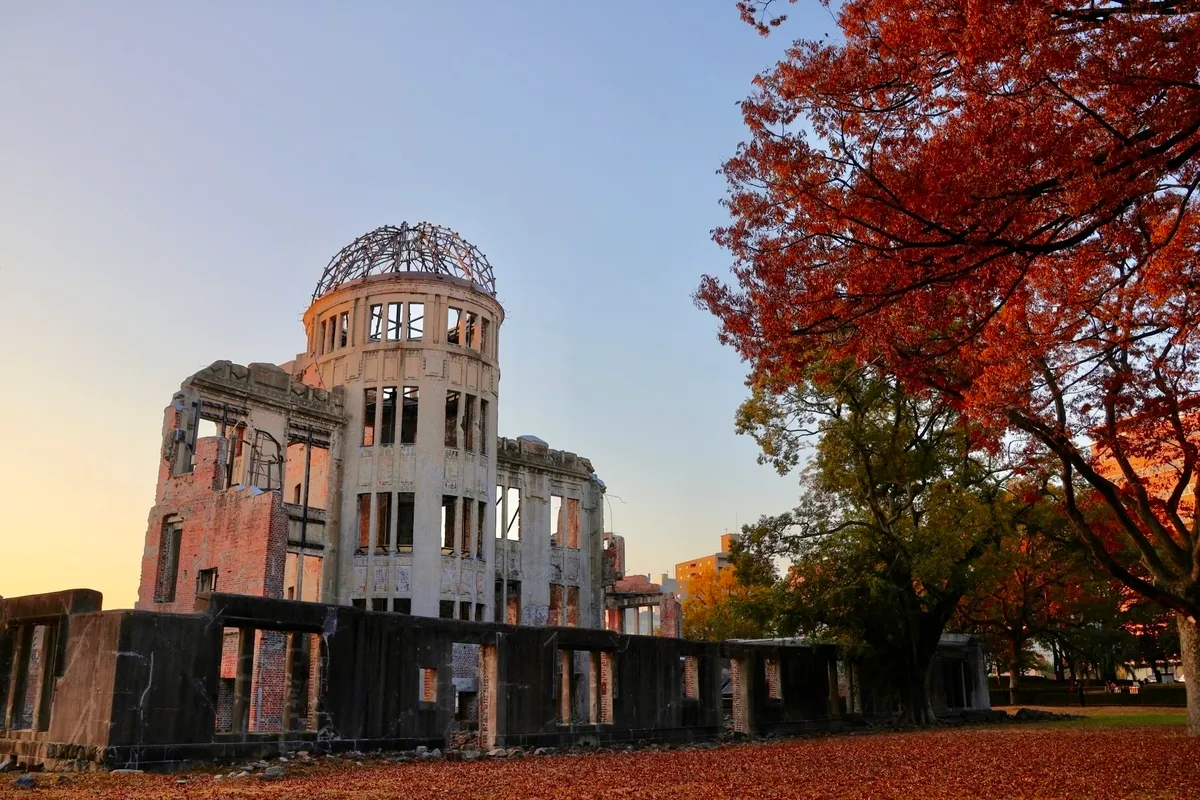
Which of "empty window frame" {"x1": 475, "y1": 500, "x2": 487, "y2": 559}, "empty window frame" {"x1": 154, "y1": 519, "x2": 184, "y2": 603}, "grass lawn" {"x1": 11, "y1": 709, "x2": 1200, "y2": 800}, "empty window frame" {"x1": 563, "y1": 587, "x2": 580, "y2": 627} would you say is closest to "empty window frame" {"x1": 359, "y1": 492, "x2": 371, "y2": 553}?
"empty window frame" {"x1": 475, "y1": 500, "x2": 487, "y2": 559}

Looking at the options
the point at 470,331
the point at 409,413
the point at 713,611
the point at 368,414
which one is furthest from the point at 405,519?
the point at 713,611

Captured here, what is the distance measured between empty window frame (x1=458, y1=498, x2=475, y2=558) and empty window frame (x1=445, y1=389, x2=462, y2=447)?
2204mm

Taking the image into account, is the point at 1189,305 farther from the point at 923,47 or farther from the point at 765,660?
the point at 765,660

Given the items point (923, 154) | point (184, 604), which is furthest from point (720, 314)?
point (184, 604)

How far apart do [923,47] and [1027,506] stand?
1978cm

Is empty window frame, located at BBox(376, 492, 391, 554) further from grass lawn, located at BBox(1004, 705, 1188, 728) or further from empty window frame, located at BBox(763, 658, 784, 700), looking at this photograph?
grass lawn, located at BBox(1004, 705, 1188, 728)

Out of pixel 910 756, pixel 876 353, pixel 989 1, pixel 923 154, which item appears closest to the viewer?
pixel 989 1

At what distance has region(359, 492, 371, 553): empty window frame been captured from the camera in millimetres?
30859

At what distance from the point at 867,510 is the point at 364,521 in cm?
1588

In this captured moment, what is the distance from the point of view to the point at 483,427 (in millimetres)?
33531

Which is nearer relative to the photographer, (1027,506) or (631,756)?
(631,756)

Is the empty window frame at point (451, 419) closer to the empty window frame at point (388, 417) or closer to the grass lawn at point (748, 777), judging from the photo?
the empty window frame at point (388, 417)

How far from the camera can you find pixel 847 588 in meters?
27.1

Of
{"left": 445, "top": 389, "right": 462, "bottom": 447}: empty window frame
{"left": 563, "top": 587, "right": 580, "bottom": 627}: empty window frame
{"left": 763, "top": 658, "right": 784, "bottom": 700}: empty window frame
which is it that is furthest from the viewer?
{"left": 563, "top": 587, "right": 580, "bottom": 627}: empty window frame
